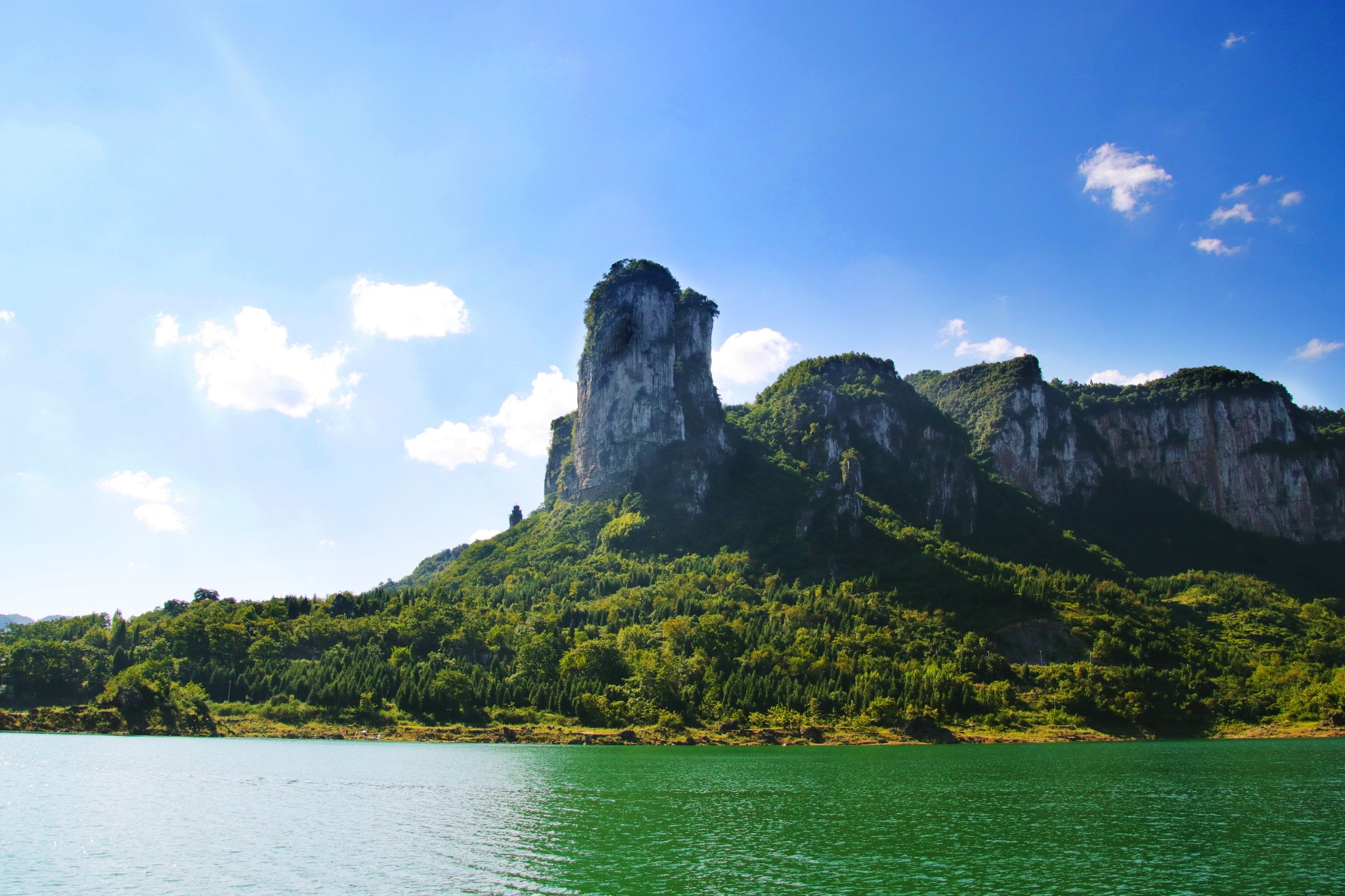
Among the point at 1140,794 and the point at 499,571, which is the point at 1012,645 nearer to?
the point at 1140,794

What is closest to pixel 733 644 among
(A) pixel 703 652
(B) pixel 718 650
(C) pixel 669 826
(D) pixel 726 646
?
(D) pixel 726 646

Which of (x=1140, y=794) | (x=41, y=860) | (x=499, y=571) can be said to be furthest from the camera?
(x=499, y=571)

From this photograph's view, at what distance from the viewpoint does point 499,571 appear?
18575 cm

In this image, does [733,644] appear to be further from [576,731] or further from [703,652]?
[576,731]

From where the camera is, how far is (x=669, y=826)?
140ft

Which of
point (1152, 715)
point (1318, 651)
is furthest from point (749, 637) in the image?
point (1318, 651)

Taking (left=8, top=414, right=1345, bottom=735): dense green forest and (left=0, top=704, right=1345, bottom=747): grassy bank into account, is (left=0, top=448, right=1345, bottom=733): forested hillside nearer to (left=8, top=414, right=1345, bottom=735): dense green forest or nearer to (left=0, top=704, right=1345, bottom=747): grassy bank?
(left=8, top=414, right=1345, bottom=735): dense green forest

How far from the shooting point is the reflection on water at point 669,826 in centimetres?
3150

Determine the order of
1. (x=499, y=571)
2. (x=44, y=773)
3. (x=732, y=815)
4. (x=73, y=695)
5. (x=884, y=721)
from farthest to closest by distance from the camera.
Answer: (x=499, y=571) → (x=73, y=695) → (x=884, y=721) → (x=44, y=773) → (x=732, y=815)

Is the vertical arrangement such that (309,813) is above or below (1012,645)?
below

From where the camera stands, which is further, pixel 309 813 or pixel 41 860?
pixel 309 813

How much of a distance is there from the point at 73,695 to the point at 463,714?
67.9m

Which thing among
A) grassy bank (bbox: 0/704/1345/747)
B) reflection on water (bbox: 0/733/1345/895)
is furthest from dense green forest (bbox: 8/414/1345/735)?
reflection on water (bbox: 0/733/1345/895)

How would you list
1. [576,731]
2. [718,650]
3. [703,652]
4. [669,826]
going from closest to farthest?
[669,826] → [576,731] → [703,652] → [718,650]
